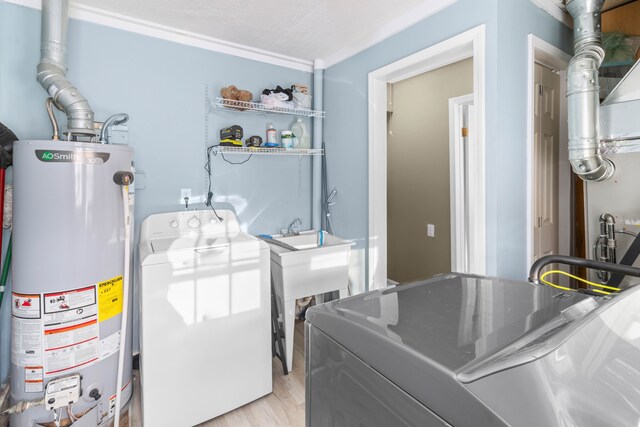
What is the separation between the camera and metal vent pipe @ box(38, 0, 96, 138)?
5.65 feet

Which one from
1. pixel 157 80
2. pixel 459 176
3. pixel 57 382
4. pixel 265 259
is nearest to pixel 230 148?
pixel 157 80

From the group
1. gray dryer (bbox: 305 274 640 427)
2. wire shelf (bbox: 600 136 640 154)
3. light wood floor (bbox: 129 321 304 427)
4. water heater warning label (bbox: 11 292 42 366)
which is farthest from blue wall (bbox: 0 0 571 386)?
gray dryer (bbox: 305 274 640 427)

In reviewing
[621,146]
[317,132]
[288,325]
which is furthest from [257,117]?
[621,146]

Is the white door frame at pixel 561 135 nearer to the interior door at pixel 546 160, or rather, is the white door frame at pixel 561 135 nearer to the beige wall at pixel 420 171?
the interior door at pixel 546 160

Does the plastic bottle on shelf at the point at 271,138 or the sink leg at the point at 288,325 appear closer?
the sink leg at the point at 288,325

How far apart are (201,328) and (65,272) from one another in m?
0.69

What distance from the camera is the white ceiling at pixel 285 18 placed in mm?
1947

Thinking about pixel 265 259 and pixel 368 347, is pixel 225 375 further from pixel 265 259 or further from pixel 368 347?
pixel 368 347

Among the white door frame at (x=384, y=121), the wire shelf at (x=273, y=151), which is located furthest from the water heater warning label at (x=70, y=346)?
the white door frame at (x=384, y=121)

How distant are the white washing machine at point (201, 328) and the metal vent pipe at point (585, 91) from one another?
177 centimetres

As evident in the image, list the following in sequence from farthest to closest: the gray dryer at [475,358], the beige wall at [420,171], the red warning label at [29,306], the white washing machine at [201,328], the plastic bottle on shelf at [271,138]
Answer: the beige wall at [420,171] → the plastic bottle on shelf at [271,138] → the white washing machine at [201,328] → the red warning label at [29,306] → the gray dryer at [475,358]

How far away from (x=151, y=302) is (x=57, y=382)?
1.79 ft

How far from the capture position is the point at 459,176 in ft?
9.77

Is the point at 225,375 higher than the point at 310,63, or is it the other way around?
the point at 310,63
